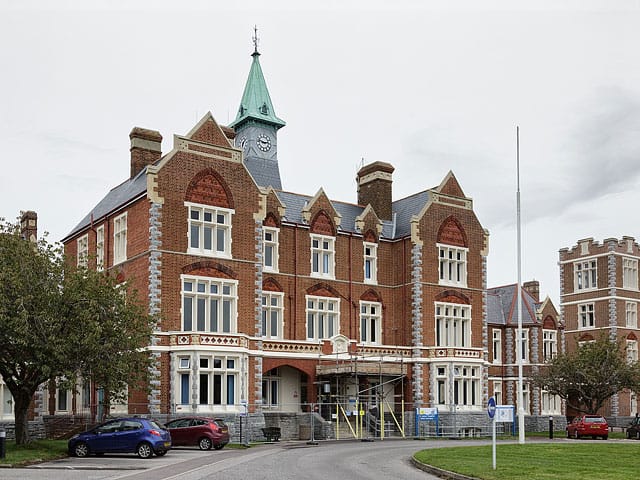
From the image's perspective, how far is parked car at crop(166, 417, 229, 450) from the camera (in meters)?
38.8

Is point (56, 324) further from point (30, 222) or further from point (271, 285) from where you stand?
point (30, 222)

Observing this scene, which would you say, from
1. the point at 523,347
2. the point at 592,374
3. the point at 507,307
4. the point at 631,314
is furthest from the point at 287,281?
the point at 631,314

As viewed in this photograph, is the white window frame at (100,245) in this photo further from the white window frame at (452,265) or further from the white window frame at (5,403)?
the white window frame at (452,265)

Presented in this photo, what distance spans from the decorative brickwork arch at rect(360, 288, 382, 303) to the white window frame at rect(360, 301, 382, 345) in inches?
7.8

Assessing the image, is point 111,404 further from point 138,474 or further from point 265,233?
point 138,474

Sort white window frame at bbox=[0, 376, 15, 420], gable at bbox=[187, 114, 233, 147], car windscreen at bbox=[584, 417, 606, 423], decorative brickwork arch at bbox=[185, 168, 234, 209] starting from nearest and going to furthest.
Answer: decorative brickwork arch at bbox=[185, 168, 234, 209] → gable at bbox=[187, 114, 233, 147] → white window frame at bbox=[0, 376, 15, 420] → car windscreen at bbox=[584, 417, 606, 423]

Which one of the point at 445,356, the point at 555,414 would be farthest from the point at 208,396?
the point at 555,414

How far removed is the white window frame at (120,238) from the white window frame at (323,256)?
11759mm

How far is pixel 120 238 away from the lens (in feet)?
164

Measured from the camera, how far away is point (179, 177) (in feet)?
152

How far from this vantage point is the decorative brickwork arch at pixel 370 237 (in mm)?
57656

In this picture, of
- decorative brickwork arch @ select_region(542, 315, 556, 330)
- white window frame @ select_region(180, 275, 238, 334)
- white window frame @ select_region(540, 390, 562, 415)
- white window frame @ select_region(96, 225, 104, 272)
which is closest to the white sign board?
white window frame @ select_region(180, 275, 238, 334)

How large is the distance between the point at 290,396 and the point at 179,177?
50.7 ft

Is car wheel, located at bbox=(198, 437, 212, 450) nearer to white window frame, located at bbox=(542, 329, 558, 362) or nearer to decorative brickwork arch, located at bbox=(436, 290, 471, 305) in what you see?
decorative brickwork arch, located at bbox=(436, 290, 471, 305)
